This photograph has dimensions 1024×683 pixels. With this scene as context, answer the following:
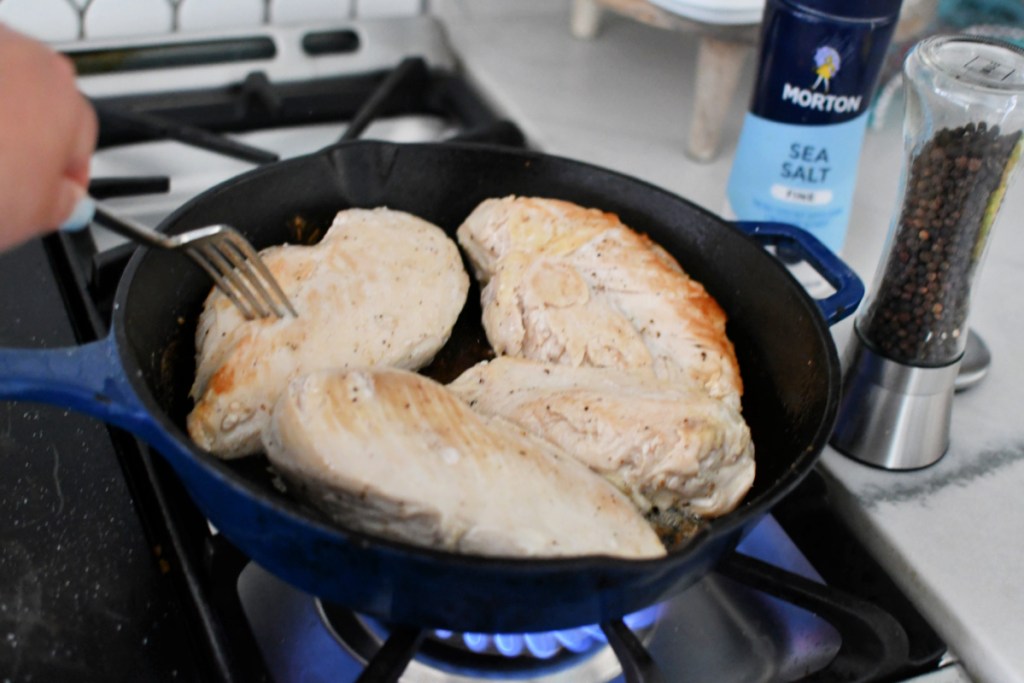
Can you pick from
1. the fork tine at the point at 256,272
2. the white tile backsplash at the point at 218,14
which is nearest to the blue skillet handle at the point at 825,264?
the fork tine at the point at 256,272

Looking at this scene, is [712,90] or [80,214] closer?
[80,214]

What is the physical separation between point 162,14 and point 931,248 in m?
1.13

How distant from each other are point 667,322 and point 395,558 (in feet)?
1.32

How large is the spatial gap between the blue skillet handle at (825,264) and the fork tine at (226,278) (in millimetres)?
463

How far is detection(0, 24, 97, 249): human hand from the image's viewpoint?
1.50 ft

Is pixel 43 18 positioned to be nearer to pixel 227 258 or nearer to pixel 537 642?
pixel 227 258

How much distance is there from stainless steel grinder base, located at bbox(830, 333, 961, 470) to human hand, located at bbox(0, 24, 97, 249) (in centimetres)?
66

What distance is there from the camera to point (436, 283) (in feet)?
2.85

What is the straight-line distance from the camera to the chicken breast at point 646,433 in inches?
27.4

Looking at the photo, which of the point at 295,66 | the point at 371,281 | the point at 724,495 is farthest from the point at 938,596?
the point at 295,66

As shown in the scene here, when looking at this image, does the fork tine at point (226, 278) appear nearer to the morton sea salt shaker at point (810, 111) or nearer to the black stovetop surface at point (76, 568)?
the black stovetop surface at point (76, 568)

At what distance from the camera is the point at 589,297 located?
86 centimetres

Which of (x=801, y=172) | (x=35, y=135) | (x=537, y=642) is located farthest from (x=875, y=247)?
(x=35, y=135)

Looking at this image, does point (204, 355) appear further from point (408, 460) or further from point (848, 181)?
point (848, 181)
